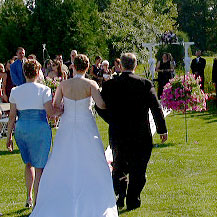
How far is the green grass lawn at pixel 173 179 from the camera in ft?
24.3

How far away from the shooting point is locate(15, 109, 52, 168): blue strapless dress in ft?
23.1

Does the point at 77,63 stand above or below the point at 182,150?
above

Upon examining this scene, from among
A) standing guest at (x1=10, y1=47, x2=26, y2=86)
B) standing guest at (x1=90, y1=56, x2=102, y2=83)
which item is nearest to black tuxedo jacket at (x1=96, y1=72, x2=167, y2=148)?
standing guest at (x1=10, y1=47, x2=26, y2=86)

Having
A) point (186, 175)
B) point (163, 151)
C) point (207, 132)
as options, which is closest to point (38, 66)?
point (186, 175)

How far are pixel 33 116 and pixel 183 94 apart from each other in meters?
6.17

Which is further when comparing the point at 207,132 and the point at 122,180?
the point at 207,132

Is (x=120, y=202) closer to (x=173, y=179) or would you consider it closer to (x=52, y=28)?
(x=173, y=179)

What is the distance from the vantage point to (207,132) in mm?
14570

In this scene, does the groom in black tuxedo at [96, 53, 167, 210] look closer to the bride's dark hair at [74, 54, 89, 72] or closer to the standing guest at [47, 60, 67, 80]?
the bride's dark hair at [74, 54, 89, 72]

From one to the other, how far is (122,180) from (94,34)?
994 inches

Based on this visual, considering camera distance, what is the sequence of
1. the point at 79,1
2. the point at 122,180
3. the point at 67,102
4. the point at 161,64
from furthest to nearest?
the point at 79,1
the point at 161,64
the point at 122,180
the point at 67,102

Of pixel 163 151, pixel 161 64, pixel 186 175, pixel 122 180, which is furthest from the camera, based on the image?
pixel 161 64

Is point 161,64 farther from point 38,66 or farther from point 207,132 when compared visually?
point 38,66

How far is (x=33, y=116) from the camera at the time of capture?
7031mm
